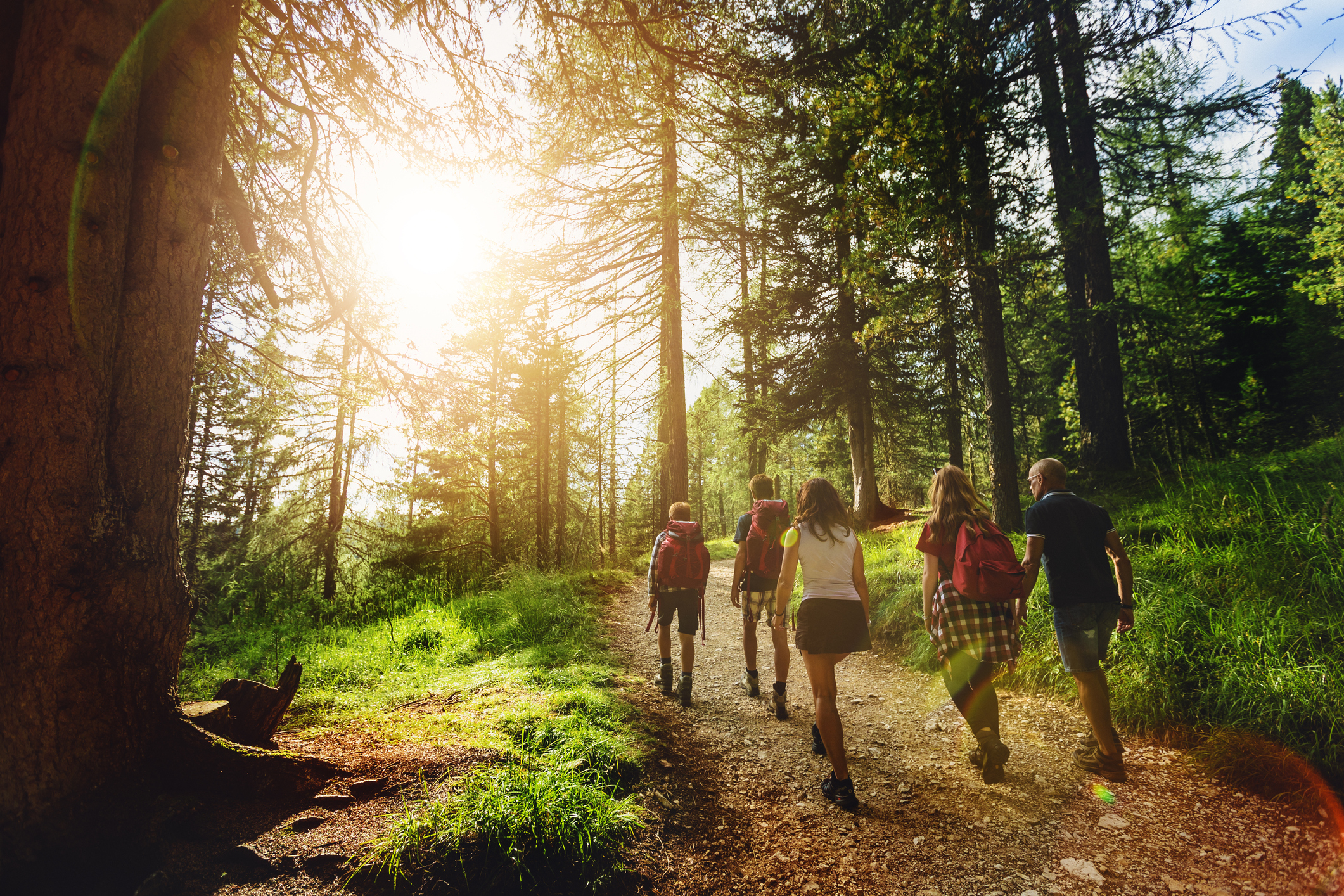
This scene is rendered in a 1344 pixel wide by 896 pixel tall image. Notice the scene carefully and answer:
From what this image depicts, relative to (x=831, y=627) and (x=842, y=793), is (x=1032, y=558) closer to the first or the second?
(x=831, y=627)

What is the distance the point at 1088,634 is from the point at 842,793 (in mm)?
2154

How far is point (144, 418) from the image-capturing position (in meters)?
2.78

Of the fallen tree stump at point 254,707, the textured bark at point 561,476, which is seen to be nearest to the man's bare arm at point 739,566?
the fallen tree stump at point 254,707

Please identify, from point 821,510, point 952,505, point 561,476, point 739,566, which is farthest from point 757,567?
point 561,476

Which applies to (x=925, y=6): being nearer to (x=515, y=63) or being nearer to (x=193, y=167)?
(x=515, y=63)

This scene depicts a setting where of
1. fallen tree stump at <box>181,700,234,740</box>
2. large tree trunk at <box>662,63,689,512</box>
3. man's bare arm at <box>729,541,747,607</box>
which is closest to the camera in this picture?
fallen tree stump at <box>181,700,234,740</box>

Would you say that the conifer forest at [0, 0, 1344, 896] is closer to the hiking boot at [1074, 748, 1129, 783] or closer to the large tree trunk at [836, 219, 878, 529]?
the hiking boot at [1074, 748, 1129, 783]

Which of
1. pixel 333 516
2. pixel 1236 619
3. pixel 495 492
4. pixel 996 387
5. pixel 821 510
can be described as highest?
pixel 996 387

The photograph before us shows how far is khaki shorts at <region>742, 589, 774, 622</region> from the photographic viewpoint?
5434mm

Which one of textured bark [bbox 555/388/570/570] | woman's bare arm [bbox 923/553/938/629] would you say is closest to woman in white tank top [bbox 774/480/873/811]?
woman's bare arm [bbox 923/553/938/629]

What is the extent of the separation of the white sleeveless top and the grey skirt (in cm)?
6

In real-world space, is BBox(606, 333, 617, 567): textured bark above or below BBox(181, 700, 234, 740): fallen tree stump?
above

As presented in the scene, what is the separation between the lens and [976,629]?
12.4ft

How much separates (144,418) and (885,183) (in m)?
8.11
